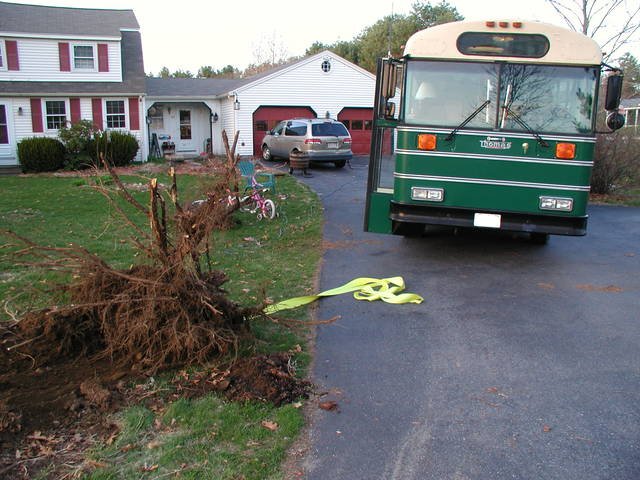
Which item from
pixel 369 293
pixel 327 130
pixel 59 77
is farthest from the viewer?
pixel 59 77

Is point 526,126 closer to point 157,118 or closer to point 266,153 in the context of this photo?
point 266,153

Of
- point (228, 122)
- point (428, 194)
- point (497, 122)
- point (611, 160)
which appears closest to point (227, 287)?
point (428, 194)

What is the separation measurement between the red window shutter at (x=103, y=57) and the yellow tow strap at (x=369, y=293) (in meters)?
21.8

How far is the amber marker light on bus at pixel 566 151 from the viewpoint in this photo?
774 centimetres

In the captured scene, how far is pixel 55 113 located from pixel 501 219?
21.9m

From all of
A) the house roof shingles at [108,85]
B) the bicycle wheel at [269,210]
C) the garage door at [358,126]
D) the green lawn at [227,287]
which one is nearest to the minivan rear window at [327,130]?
the green lawn at [227,287]

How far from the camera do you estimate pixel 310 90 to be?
93.5ft

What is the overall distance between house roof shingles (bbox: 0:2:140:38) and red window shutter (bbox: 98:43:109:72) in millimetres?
481

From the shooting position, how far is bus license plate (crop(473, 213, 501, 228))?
Answer: 8.05 m

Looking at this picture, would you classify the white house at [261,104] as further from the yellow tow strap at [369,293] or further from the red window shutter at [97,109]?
the yellow tow strap at [369,293]

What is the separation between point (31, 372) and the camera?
4660mm

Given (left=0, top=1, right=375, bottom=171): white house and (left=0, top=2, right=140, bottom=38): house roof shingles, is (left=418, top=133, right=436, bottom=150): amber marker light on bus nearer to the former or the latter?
(left=0, top=1, right=375, bottom=171): white house

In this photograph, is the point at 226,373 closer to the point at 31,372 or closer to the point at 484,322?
the point at 31,372

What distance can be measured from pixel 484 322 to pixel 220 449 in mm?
3490
